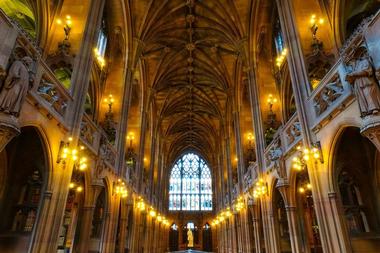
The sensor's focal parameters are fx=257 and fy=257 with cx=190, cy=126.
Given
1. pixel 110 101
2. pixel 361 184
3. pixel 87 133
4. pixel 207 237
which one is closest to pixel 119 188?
pixel 87 133

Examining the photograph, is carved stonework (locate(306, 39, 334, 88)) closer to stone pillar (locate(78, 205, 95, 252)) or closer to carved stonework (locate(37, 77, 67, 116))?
carved stonework (locate(37, 77, 67, 116))

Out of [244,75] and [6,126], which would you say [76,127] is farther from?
[244,75]

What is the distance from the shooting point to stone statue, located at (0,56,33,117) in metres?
6.13

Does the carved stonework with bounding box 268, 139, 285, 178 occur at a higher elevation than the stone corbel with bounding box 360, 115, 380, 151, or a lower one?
higher

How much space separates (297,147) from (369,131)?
4835 mm

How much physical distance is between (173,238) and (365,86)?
45.5 metres

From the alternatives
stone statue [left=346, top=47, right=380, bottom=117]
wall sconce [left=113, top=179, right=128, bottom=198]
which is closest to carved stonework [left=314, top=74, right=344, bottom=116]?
stone statue [left=346, top=47, right=380, bottom=117]

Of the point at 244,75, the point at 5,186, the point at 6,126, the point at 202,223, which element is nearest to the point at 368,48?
the point at 6,126

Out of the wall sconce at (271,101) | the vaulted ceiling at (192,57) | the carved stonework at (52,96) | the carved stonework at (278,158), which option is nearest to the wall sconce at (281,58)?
the wall sconce at (271,101)

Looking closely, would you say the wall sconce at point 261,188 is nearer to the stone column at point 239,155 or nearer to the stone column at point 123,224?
the stone column at point 239,155

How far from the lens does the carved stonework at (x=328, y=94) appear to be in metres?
8.39

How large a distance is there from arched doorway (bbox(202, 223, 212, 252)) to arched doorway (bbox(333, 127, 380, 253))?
39078 mm

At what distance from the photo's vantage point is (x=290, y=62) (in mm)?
11750

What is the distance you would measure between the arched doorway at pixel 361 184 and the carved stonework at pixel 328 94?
133cm
